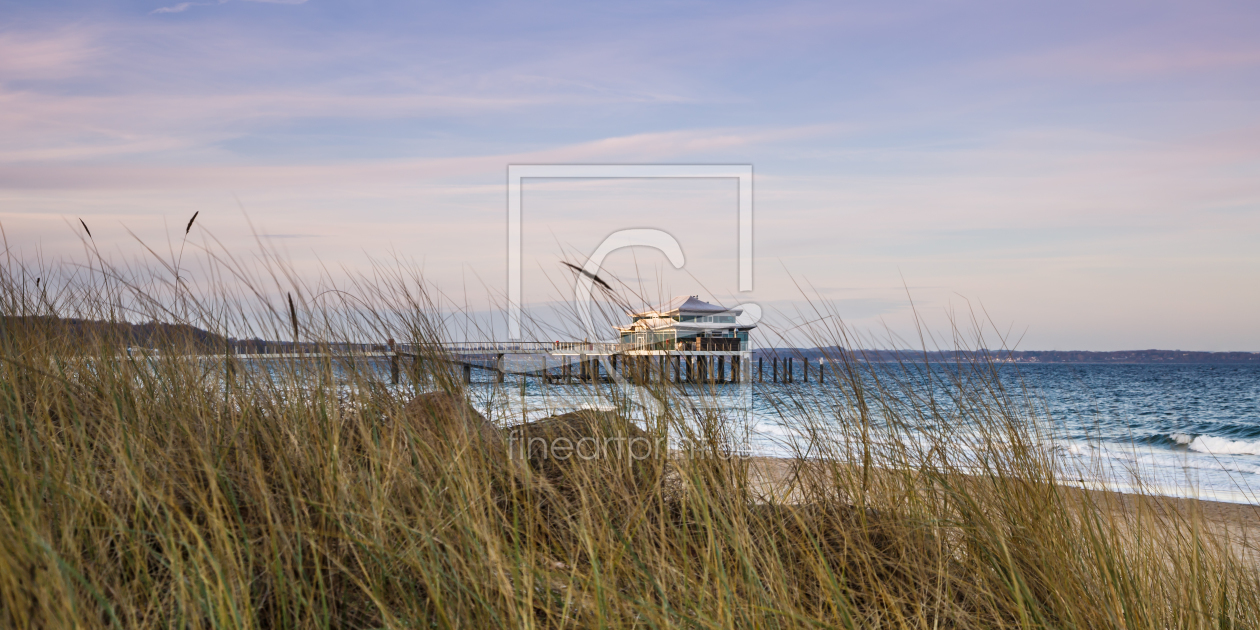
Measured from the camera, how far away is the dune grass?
5.00ft

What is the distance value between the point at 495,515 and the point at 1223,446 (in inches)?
665

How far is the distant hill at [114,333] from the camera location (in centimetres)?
312

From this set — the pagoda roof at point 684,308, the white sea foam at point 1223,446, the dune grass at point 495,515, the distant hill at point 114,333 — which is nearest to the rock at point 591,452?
the dune grass at point 495,515

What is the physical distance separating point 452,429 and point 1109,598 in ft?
6.46

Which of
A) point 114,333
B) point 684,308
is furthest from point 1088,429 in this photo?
point 114,333

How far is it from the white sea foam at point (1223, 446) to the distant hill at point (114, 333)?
615 inches

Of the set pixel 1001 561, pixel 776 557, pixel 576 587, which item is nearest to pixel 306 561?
→ pixel 576 587

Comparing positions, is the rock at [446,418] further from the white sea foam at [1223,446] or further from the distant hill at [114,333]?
the white sea foam at [1223,446]

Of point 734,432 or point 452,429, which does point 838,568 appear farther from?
point 452,429

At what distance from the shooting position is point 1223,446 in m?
13.9

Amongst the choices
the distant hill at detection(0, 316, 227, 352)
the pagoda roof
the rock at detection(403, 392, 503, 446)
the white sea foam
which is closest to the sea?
the white sea foam

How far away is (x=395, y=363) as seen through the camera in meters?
2.97

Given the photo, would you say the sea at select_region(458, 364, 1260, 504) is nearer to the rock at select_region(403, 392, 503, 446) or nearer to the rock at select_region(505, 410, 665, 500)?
the rock at select_region(505, 410, 665, 500)

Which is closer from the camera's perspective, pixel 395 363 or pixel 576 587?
pixel 576 587
